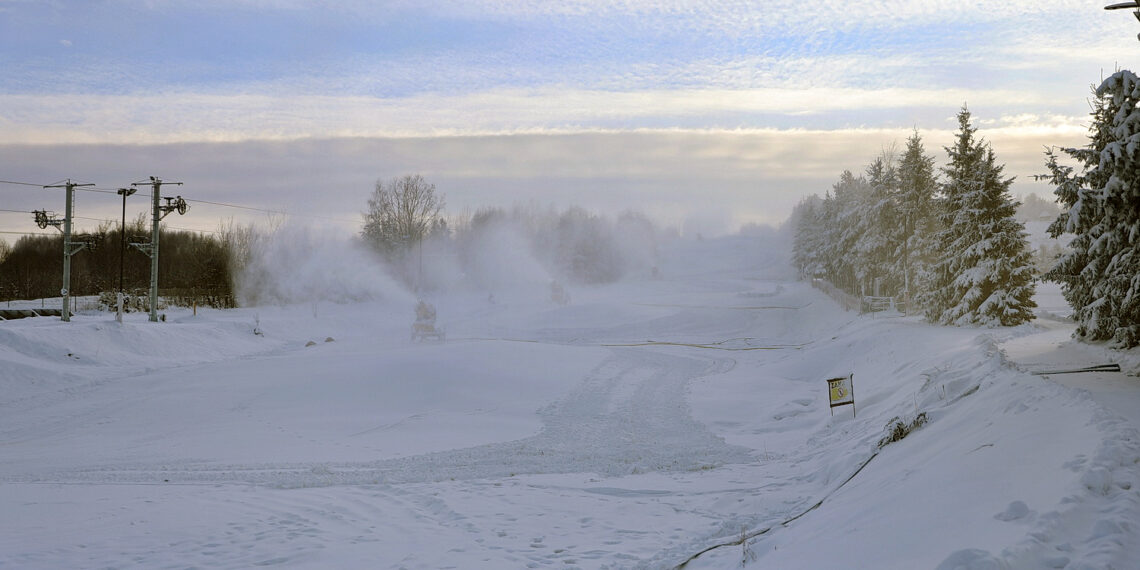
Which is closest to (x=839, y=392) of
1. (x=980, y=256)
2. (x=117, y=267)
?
(x=980, y=256)

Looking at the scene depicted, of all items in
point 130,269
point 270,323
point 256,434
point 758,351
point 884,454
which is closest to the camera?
point 884,454

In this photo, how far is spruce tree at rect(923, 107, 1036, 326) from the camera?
82.8 ft

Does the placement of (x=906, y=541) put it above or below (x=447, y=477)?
above

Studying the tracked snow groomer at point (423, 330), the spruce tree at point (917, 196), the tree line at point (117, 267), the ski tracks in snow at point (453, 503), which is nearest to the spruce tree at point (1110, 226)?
the ski tracks in snow at point (453, 503)

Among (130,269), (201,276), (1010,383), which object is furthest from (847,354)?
(130,269)

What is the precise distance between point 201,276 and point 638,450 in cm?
5659

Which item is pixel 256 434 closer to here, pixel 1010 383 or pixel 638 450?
pixel 638 450

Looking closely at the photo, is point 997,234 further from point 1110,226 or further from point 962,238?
point 1110,226

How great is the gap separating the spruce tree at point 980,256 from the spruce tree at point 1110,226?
8465mm

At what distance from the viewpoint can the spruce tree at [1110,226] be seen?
37.5ft

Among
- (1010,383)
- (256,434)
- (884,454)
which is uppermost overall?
(1010,383)

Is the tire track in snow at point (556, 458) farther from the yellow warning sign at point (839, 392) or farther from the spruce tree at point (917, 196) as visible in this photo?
the spruce tree at point (917, 196)

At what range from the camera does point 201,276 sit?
60875 millimetres

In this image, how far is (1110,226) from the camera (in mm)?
13195
